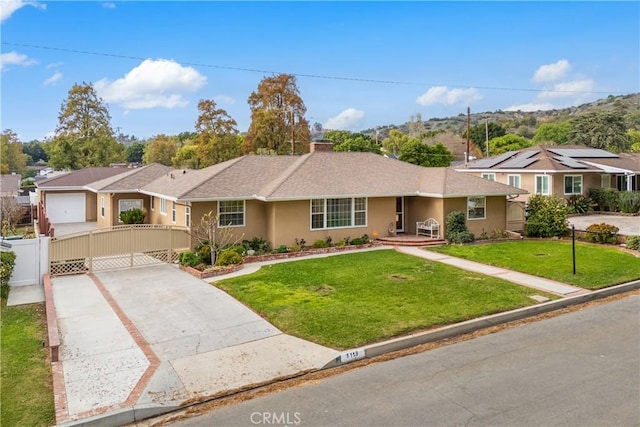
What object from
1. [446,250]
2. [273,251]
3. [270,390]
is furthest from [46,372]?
[446,250]

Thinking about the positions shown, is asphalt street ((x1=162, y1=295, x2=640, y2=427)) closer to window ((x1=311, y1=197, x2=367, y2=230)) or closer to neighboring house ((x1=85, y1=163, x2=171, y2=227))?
window ((x1=311, y1=197, x2=367, y2=230))

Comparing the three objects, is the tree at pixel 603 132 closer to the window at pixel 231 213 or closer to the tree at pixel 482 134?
the tree at pixel 482 134

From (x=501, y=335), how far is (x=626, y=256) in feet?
35.8

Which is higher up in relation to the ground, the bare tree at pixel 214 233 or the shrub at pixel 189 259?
the bare tree at pixel 214 233

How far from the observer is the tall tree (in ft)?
167

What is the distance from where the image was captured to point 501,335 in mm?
9648

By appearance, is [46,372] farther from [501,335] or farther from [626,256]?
[626,256]

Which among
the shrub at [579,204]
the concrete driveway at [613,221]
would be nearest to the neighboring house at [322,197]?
the concrete driveway at [613,221]

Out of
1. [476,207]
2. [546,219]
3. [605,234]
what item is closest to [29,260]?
[476,207]

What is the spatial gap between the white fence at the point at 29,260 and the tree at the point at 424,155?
48.1 metres

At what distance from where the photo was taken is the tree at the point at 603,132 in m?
60.7

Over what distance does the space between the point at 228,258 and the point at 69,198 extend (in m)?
20.3

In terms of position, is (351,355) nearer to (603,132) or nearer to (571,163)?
(571,163)

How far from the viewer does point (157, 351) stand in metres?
8.74
